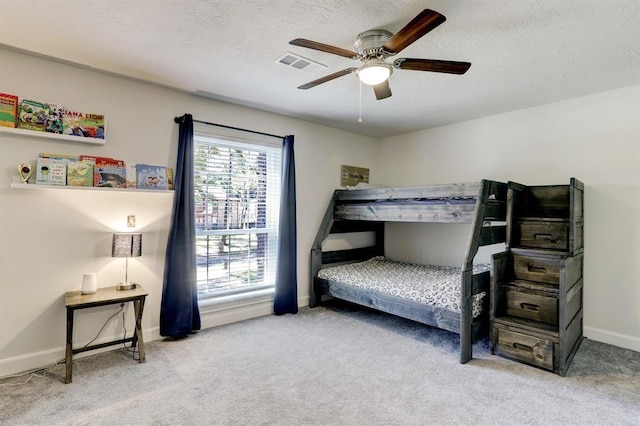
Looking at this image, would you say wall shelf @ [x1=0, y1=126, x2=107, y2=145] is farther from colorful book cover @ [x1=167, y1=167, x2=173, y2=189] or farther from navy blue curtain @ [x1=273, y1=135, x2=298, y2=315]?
navy blue curtain @ [x1=273, y1=135, x2=298, y2=315]

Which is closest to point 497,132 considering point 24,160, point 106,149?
point 106,149

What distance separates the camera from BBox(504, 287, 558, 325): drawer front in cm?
268

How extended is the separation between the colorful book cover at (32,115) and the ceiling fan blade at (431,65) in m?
2.71

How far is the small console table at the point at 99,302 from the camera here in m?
2.34

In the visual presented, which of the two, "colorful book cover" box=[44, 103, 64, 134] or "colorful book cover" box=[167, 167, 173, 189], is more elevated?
"colorful book cover" box=[44, 103, 64, 134]

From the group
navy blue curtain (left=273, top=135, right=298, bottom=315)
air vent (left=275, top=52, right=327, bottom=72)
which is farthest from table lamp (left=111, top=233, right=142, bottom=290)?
air vent (left=275, top=52, right=327, bottom=72)

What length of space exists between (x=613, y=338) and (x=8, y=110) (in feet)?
18.2

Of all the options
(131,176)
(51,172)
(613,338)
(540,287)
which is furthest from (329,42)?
(613,338)

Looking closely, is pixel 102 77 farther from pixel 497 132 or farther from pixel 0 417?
pixel 497 132

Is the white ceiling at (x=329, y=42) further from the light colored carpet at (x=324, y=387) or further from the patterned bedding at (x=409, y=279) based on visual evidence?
the light colored carpet at (x=324, y=387)

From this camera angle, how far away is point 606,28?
204cm

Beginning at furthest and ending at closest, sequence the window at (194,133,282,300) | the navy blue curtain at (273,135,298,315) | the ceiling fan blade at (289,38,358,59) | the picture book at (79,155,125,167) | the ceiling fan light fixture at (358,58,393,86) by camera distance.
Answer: the navy blue curtain at (273,135,298,315) → the window at (194,133,282,300) → the picture book at (79,155,125,167) → the ceiling fan light fixture at (358,58,393,86) → the ceiling fan blade at (289,38,358,59)

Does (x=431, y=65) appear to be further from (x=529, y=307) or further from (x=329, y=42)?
(x=529, y=307)

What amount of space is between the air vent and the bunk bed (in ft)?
5.15
